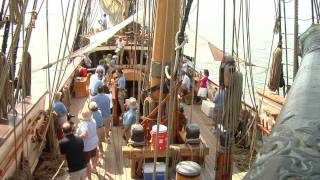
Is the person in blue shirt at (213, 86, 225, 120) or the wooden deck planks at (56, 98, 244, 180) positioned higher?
the person in blue shirt at (213, 86, 225, 120)

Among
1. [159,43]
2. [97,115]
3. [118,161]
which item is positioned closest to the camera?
[159,43]

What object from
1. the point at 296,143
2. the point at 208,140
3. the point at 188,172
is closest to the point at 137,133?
the point at 188,172

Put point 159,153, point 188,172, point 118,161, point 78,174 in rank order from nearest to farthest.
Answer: point 188,172
point 78,174
point 159,153
point 118,161

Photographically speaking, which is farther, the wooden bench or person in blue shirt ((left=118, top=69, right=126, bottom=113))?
person in blue shirt ((left=118, top=69, right=126, bottom=113))

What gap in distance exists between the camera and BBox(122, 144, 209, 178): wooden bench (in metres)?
5.09

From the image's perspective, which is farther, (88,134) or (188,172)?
(88,134)

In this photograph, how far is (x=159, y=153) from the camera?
16.7 ft

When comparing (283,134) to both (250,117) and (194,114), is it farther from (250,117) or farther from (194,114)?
(194,114)

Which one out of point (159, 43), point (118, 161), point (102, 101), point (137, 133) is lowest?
point (118, 161)

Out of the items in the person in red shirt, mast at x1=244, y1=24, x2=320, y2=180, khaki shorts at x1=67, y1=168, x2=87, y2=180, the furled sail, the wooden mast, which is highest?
the furled sail

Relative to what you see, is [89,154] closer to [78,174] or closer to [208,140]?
[78,174]

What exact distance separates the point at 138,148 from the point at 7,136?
1.53 m

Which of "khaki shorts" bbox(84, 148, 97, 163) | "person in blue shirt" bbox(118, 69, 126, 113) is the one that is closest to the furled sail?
"person in blue shirt" bbox(118, 69, 126, 113)

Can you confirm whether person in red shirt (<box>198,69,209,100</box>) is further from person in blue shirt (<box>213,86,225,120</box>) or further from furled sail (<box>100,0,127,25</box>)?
furled sail (<box>100,0,127,25</box>)
